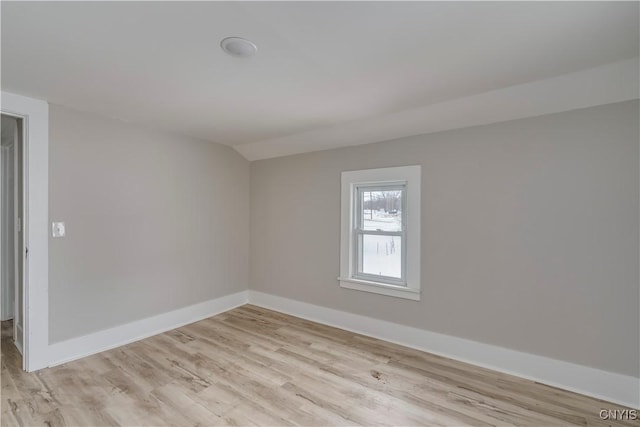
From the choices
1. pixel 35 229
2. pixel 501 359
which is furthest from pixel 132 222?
pixel 501 359

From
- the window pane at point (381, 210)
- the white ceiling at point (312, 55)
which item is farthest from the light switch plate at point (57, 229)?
the window pane at point (381, 210)

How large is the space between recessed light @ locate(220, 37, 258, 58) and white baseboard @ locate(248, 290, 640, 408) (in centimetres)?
281

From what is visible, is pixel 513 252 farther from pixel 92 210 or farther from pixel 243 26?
pixel 92 210

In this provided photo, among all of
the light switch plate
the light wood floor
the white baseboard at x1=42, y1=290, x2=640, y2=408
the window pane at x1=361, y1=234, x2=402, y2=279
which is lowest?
the light wood floor

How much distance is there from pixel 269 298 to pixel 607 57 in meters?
4.08

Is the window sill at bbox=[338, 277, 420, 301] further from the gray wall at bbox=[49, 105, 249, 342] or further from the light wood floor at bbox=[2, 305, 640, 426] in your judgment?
the gray wall at bbox=[49, 105, 249, 342]

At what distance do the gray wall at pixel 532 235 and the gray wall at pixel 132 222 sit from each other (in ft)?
6.08

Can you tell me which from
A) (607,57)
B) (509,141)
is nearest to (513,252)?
(509,141)

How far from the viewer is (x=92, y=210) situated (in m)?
2.90

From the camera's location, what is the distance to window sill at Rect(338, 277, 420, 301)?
121 inches

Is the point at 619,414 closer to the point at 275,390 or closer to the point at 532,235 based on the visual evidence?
the point at 532,235

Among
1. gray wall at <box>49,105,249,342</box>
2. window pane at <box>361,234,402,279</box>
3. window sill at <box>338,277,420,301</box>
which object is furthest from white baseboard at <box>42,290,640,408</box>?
window pane at <box>361,234,402,279</box>

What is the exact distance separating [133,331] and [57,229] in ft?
4.13

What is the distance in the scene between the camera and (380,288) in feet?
10.8
